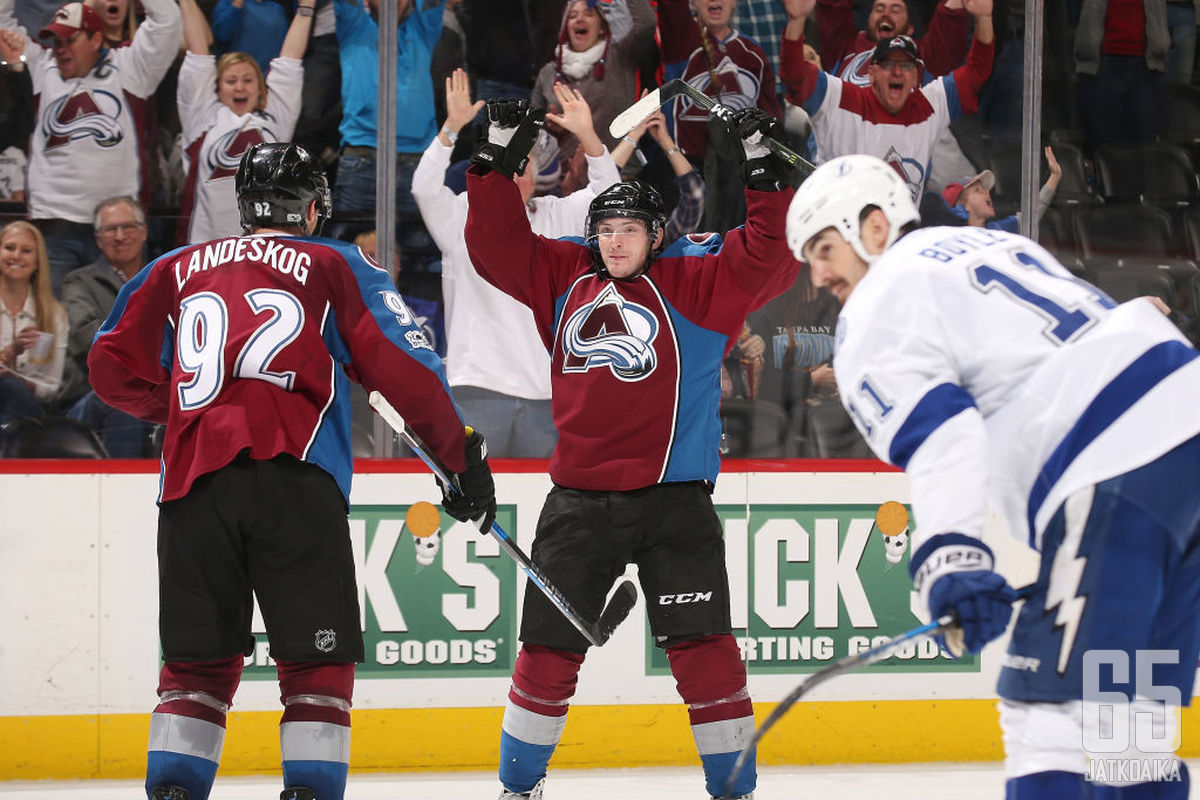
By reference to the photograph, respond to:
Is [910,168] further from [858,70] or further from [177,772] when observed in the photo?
[177,772]

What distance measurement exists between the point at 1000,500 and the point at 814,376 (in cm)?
268

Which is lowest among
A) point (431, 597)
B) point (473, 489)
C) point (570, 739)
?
point (570, 739)

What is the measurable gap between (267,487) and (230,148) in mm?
2293

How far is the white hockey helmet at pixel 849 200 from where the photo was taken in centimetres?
197

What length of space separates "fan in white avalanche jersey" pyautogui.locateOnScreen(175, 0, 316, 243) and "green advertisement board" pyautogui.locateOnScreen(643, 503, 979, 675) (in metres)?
1.82

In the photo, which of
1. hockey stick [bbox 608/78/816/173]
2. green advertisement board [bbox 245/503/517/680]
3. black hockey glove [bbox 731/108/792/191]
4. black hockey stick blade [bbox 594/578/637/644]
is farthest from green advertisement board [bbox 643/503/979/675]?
black hockey glove [bbox 731/108/792/191]

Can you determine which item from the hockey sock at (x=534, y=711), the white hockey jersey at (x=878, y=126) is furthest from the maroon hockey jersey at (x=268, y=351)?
the white hockey jersey at (x=878, y=126)

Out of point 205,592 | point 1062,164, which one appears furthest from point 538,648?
point 1062,164

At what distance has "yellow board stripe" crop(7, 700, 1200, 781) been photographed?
378cm

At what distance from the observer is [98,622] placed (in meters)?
3.80

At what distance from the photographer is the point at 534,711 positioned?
309 centimetres

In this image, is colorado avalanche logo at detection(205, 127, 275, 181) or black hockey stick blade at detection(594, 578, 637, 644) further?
colorado avalanche logo at detection(205, 127, 275, 181)

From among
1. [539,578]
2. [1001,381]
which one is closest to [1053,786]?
[1001,381]

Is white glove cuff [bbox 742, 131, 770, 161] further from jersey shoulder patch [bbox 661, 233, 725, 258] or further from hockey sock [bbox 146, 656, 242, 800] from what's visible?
hockey sock [bbox 146, 656, 242, 800]
